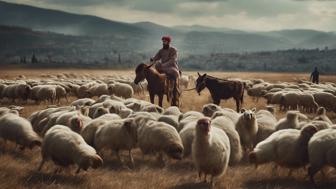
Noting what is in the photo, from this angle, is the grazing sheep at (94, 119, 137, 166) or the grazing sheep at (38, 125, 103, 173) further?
the grazing sheep at (94, 119, 137, 166)

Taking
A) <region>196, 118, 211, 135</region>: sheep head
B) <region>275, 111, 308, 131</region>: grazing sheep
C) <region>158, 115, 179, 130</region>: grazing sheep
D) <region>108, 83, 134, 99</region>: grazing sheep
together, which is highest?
<region>196, 118, 211, 135</region>: sheep head

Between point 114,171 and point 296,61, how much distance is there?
13760cm

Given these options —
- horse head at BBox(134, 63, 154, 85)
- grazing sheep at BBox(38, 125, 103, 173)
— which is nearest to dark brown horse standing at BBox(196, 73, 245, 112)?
horse head at BBox(134, 63, 154, 85)

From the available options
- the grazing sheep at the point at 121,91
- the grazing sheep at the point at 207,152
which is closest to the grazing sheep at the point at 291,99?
the grazing sheep at the point at 121,91

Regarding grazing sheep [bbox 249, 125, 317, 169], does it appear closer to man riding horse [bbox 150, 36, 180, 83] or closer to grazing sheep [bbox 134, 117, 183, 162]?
grazing sheep [bbox 134, 117, 183, 162]

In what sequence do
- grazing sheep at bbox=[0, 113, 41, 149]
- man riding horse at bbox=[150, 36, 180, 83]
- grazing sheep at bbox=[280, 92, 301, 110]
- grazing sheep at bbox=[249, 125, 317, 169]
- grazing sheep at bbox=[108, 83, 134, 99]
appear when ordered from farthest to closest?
grazing sheep at bbox=[108, 83, 134, 99] → grazing sheep at bbox=[280, 92, 301, 110] → man riding horse at bbox=[150, 36, 180, 83] → grazing sheep at bbox=[0, 113, 41, 149] → grazing sheep at bbox=[249, 125, 317, 169]

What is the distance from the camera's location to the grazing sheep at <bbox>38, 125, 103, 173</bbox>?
833 cm

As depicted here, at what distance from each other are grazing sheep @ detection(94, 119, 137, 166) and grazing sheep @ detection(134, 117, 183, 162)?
25cm

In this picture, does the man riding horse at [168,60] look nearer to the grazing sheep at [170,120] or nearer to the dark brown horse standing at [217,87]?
the dark brown horse standing at [217,87]

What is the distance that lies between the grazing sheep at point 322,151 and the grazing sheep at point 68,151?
12.3 ft

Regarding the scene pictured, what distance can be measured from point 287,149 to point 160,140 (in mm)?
2645

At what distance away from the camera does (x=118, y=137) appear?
33.3 ft

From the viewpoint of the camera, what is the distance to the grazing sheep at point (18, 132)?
1034 centimetres

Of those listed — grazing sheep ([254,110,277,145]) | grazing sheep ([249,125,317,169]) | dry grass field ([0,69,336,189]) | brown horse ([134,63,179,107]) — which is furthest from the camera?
brown horse ([134,63,179,107])
